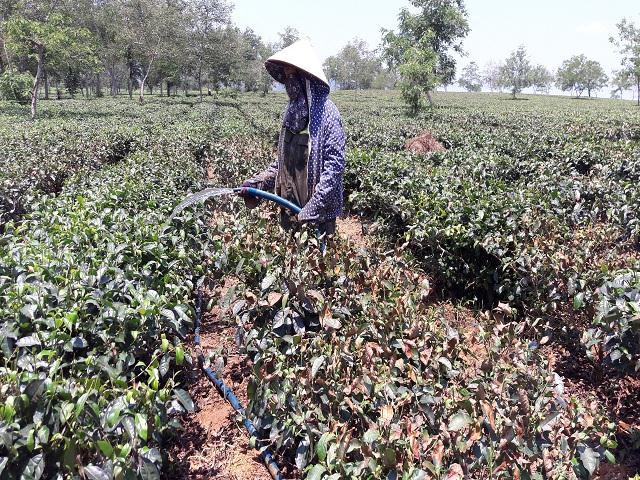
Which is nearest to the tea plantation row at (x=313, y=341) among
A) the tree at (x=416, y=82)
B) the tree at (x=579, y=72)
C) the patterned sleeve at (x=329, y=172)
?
the patterned sleeve at (x=329, y=172)

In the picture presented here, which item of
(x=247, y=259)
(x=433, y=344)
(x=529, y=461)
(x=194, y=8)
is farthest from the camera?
(x=194, y=8)

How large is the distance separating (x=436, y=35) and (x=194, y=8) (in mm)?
18850

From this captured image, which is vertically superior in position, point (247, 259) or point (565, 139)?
point (565, 139)

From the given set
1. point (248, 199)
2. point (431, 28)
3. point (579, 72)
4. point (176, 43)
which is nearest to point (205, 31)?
point (176, 43)

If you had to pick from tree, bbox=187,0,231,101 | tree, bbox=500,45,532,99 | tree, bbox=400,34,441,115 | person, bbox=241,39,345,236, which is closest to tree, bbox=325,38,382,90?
tree, bbox=500,45,532,99

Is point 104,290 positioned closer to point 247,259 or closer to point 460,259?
point 247,259

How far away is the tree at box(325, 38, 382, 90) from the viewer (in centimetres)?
7694

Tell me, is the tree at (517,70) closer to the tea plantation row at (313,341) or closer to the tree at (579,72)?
the tree at (579,72)

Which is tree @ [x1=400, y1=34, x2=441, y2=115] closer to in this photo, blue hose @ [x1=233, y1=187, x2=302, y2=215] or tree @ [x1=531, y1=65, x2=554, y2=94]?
blue hose @ [x1=233, y1=187, x2=302, y2=215]

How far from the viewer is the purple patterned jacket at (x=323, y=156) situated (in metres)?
3.11

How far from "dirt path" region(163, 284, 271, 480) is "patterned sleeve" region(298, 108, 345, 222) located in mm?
894

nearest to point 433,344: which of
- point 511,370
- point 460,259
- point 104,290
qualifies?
point 511,370

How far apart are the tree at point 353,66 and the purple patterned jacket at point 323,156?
74.9 metres

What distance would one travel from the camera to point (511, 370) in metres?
2.01
